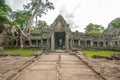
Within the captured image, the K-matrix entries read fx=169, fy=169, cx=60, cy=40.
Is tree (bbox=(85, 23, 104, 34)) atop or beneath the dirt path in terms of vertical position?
atop

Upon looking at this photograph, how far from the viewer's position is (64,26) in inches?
1300

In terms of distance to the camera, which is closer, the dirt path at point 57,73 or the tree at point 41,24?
the dirt path at point 57,73

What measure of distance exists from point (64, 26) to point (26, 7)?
1166 cm

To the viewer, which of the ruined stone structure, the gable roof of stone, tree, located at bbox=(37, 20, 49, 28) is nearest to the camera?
the ruined stone structure

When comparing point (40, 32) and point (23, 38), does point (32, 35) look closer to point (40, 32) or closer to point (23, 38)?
point (40, 32)

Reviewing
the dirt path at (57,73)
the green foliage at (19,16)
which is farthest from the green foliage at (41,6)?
the dirt path at (57,73)

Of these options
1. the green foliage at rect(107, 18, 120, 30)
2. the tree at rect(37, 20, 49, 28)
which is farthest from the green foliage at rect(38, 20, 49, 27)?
the green foliage at rect(107, 18, 120, 30)

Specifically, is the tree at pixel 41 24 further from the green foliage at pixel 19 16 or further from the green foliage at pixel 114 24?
the green foliage at pixel 114 24

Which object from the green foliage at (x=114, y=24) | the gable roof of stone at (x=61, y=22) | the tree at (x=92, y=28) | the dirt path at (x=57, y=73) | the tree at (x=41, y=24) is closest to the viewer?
the dirt path at (x=57, y=73)

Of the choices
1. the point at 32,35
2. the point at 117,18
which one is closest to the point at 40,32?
the point at 32,35

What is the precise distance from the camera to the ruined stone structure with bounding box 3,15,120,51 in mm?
32647

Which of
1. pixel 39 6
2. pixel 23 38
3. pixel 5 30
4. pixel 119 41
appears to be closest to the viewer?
pixel 23 38

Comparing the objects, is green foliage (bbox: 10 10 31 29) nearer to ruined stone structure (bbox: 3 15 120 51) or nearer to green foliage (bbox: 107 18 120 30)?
ruined stone structure (bbox: 3 15 120 51)

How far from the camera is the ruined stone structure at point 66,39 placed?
3265 centimetres
